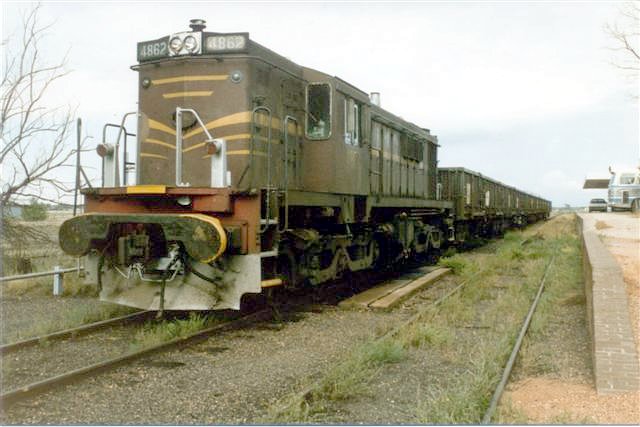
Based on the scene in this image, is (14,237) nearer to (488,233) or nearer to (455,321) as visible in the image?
(455,321)

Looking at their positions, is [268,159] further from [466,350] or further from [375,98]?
[375,98]

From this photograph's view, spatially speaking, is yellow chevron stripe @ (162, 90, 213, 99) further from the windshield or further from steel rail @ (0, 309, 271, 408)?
the windshield

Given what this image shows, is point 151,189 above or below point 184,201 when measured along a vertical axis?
above

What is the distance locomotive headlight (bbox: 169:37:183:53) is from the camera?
7.45 m

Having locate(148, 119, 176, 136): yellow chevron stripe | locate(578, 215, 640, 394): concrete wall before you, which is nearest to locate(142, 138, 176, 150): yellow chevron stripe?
locate(148, 119, 176, 136): yellow chevron stripe

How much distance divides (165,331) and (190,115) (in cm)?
267

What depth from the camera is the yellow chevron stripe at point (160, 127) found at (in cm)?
769

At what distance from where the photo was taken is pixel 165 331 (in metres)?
6.51

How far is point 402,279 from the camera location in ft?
39.3

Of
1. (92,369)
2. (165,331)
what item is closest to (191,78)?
(165,331)

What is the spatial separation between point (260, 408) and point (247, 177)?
352 cm

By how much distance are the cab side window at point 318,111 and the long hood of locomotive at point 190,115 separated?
1459 millimetres

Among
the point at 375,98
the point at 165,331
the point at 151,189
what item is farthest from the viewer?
the point at 375,98

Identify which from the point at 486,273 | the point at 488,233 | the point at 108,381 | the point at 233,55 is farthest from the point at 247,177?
the point at 488,233
